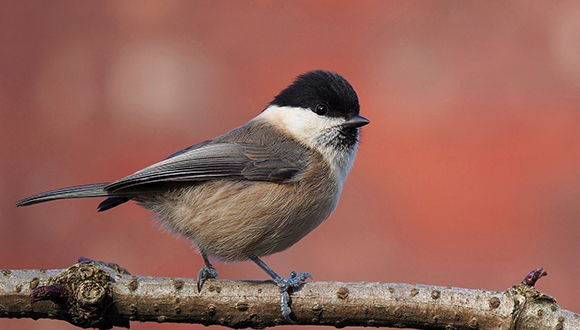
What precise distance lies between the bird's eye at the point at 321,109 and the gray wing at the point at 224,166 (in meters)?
0.12

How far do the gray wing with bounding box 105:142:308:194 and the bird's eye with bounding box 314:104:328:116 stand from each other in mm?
119

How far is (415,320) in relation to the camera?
1.08 metres

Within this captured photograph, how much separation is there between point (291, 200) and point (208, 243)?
0.82 ft

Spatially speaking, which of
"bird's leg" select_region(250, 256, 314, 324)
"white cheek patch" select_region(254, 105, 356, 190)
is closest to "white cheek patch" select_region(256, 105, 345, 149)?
"white cheek patch" select_region(254, 105, 356, 190)

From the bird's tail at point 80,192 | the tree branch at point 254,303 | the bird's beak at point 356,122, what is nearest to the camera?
the tree branch at point 254,303

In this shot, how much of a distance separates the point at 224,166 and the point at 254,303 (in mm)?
400

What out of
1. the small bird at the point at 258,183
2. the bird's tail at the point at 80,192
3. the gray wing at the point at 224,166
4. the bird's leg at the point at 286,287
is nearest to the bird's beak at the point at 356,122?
the small bird at the point at 258,183

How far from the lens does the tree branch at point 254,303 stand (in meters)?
1.05

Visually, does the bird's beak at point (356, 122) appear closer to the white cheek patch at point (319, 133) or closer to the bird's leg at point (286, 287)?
the white cheek patch at point (319, 133)

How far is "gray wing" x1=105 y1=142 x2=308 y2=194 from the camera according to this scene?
4.29 feet

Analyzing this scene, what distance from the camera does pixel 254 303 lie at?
1.13 m

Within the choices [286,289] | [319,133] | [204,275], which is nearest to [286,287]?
[286,289]

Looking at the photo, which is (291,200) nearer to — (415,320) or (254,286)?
(254,286)

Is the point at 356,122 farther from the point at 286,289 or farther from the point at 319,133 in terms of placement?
the point at 286,289
